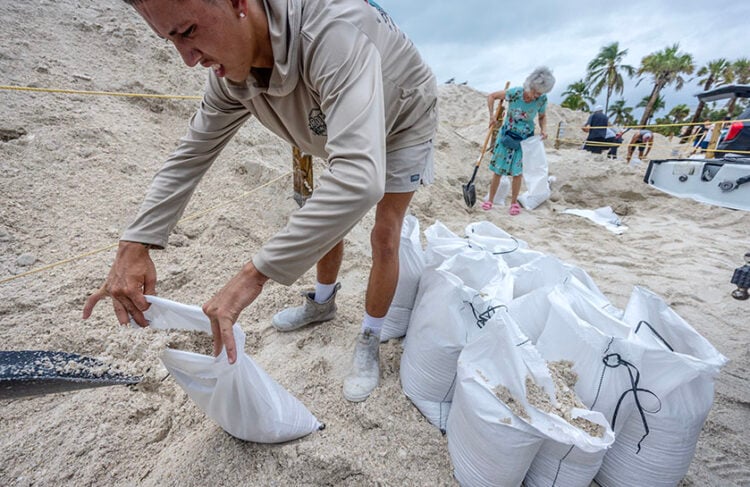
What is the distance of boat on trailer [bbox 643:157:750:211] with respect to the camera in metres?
1.86

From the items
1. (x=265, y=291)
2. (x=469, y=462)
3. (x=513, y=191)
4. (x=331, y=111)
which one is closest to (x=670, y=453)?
(x=469, y=462)

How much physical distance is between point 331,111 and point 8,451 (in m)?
1.38

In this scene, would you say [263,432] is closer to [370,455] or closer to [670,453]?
[370,455]

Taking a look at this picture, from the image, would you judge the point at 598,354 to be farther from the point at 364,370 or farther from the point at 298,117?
the point at 298,117

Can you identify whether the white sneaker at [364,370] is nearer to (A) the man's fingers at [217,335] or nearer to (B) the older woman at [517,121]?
(A) the man's fingers at [217,335]

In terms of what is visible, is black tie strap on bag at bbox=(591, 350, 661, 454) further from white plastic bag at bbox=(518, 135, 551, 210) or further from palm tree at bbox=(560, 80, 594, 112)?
palm tree at bbox=(560, 80, 594, 112)

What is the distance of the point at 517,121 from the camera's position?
11.7 ft

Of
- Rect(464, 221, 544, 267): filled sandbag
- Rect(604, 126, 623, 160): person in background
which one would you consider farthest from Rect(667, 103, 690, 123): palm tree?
Rect(464, 221, 544, 267): filled sandbag

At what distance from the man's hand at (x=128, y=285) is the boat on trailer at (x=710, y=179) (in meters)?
2.78

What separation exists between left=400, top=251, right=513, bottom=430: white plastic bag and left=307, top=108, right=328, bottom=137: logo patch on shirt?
0.65 metres

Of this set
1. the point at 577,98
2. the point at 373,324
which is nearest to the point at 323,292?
the point at 373,324

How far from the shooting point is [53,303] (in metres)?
1.49

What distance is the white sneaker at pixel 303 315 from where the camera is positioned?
1.55 meters

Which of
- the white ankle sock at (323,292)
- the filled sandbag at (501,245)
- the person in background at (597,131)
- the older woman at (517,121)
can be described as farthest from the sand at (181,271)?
the person in background at (597,131)
